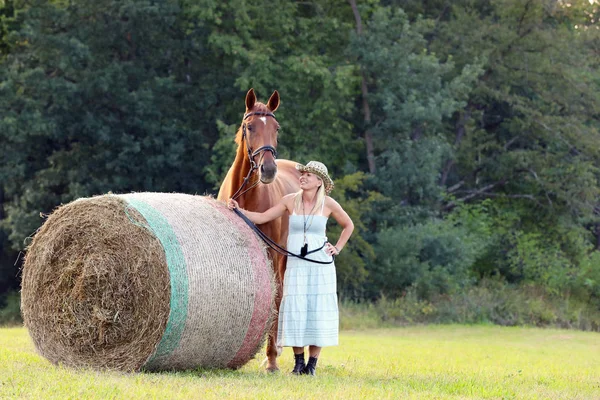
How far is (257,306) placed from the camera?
884 cm

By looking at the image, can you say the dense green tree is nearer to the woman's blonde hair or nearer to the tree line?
the tree line

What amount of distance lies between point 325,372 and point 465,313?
48.3 ft

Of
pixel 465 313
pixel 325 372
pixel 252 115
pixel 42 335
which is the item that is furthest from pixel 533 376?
pixel 465 313

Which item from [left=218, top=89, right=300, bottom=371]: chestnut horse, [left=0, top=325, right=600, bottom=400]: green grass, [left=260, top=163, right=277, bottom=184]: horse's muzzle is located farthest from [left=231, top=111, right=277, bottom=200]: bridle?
[left=0, top=325, right=600, bottom=400]: green grass

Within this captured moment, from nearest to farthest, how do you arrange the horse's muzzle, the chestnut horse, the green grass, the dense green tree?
the green grass < the horse's muzzle < the chestnut horse < the dense green tree

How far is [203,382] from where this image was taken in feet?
26.3

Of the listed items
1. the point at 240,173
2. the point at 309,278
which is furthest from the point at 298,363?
the point at 240,173

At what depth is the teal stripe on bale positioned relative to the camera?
27.3 ft

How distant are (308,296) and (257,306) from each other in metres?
0.61

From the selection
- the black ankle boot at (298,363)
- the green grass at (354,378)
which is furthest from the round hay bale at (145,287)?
the black ankle boot at (298,363)

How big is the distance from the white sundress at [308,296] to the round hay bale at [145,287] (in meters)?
0.27

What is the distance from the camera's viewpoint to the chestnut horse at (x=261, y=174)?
31.0 ft

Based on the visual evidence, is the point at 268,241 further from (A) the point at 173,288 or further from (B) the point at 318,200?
(A) the point at 173,288

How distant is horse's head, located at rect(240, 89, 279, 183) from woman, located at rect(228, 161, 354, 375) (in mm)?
316
